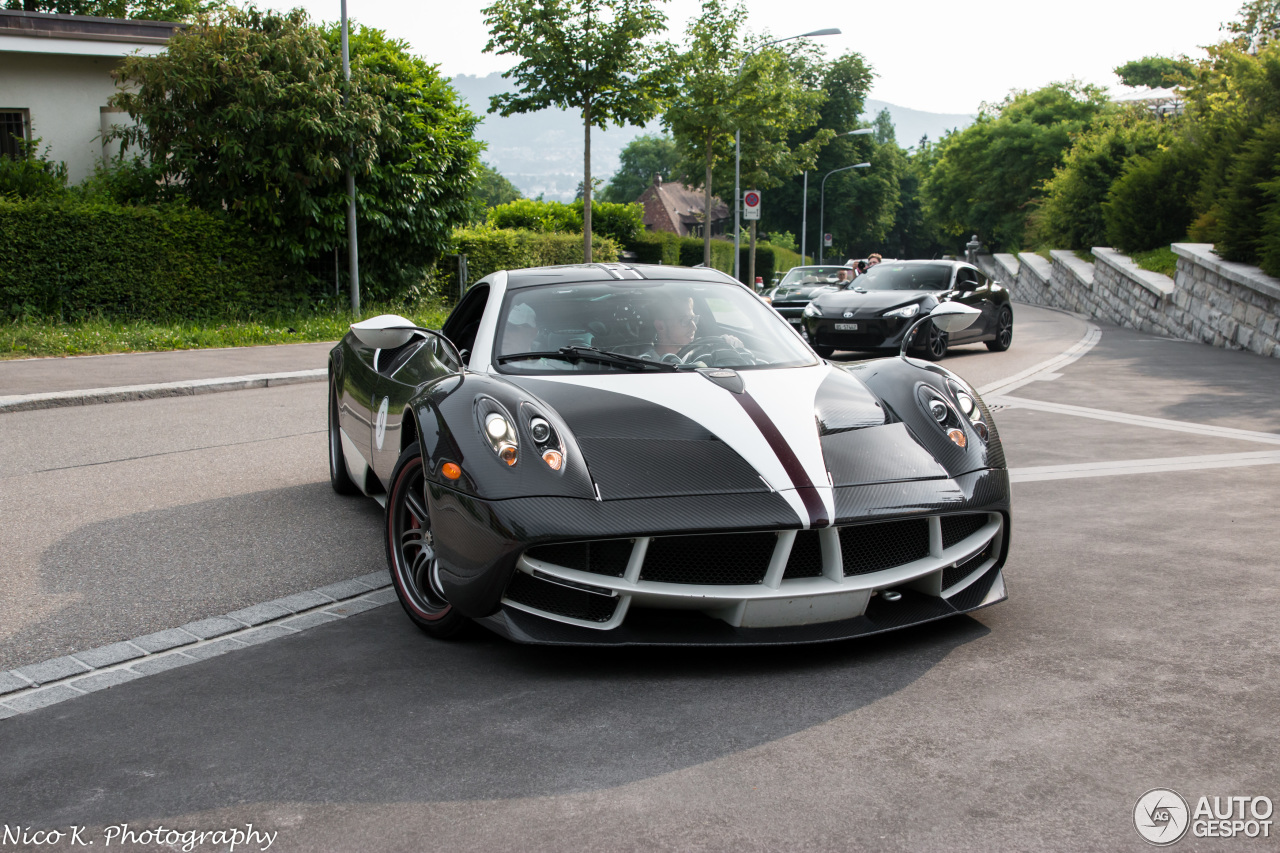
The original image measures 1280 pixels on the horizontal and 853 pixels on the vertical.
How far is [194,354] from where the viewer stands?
48.3 feet

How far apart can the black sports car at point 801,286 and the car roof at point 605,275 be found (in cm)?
1456

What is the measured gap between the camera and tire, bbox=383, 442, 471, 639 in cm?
380

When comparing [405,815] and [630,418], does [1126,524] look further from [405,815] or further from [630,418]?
[405,815]

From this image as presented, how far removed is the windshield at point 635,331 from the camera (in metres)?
4.48

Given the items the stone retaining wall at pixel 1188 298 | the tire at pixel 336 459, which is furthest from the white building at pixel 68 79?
the stone retaining wall at pixel 1188 298

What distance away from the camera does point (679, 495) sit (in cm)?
345

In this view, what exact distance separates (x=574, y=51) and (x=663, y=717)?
20981 millimetres

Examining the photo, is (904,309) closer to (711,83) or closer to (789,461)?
(789,461)

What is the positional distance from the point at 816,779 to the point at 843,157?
80.3 meters

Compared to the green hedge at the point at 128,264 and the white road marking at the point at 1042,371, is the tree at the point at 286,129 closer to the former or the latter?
the green hedge at the point at 128,264

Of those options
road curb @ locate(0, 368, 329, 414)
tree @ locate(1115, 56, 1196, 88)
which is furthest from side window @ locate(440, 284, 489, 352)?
tree @ locate(1115, 56, 1196, 88)

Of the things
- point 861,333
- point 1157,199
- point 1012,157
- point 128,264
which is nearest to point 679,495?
point 861,333

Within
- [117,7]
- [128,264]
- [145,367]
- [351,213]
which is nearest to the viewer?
[145,367]

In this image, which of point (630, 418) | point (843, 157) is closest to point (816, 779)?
point (630, 418)
